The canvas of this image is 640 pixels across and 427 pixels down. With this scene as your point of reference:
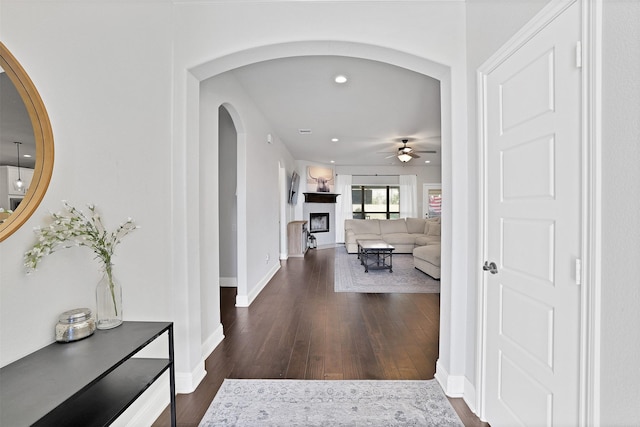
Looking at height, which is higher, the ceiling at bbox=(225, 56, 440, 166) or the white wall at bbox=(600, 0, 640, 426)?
the ceiling at bbox=(225, 56, 440, 166)

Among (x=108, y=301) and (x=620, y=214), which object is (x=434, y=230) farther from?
(x=108, y=301)

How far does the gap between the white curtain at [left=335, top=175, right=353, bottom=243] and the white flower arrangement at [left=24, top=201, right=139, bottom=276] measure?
791 centimetres

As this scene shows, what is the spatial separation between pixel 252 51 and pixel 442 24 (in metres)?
1.30

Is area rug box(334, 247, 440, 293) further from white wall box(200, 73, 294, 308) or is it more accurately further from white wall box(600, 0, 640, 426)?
white wall box(600, 0, 640, 426)

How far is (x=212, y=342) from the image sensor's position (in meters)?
2.55

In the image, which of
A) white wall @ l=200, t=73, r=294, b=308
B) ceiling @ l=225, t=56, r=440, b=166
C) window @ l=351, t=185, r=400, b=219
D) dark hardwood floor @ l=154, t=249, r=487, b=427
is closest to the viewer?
dark hardwood floor @ l=154, t=249, r=487, b=427

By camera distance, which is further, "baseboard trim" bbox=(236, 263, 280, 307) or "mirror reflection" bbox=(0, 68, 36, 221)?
"baseboard trim" bbox=(236, 263, 280, 307)

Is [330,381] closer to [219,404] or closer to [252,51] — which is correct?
[219,404]

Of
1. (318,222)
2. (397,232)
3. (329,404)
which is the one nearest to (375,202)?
(397,232)

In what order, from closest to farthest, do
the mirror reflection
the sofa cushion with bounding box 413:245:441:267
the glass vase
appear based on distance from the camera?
1. the mirror reflection
2. the glass vase
3. the sofa cushion with bounding box 413:245:441:267

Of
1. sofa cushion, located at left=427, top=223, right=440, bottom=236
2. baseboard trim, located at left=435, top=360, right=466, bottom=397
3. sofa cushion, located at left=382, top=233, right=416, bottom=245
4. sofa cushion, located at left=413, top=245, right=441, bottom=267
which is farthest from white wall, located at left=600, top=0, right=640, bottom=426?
sofa cushion, located at left=427, top=223, right=440, bottom=236

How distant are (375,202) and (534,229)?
842 cm

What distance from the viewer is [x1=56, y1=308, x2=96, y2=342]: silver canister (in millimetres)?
1276

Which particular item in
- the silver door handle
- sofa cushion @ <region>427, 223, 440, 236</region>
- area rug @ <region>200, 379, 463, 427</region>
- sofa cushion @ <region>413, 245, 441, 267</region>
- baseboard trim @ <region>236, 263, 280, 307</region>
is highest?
the silver door handle
